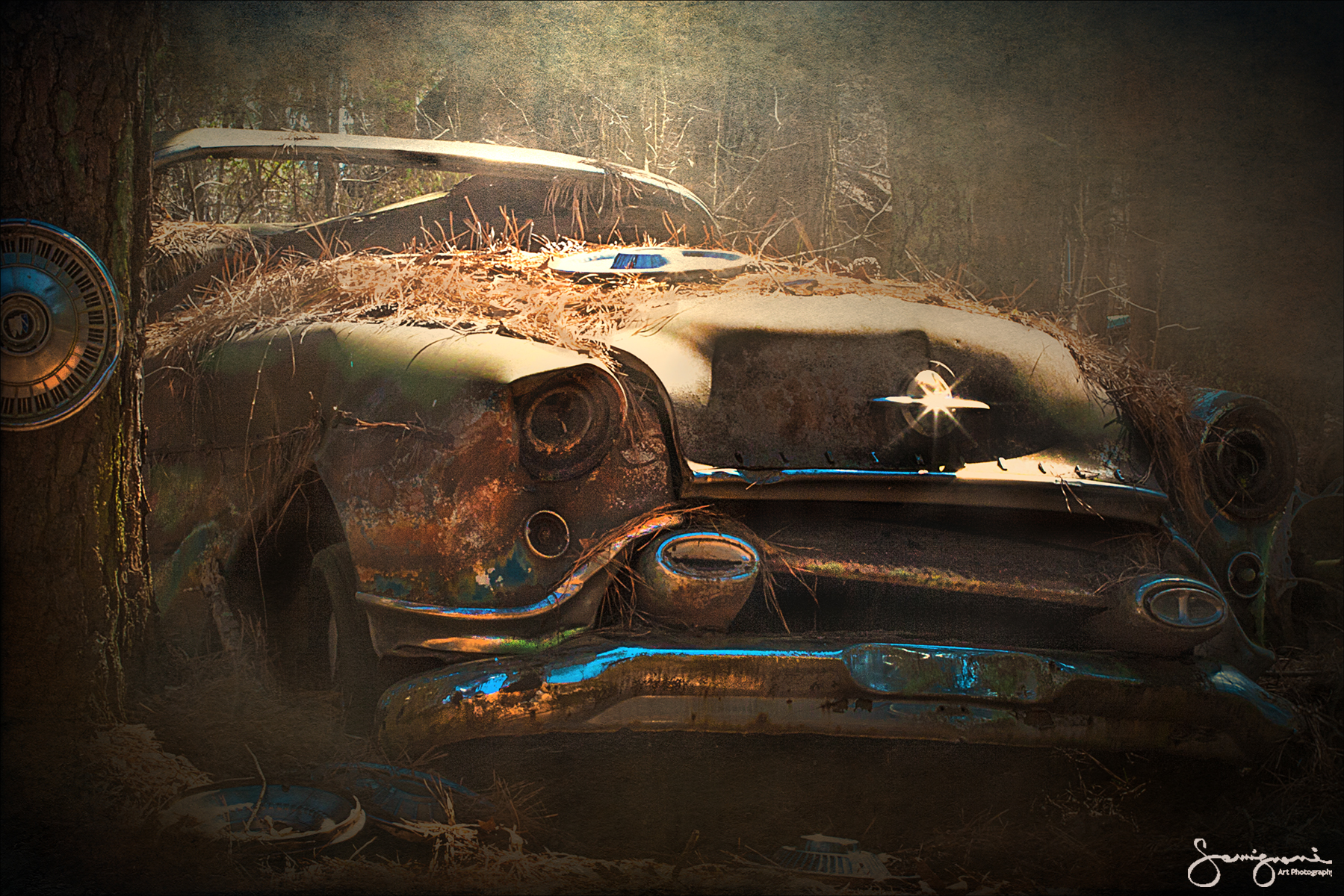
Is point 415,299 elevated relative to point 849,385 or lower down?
elevated

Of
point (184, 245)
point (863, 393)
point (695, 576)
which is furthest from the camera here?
point (184, 245)

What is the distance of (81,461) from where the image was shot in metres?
1.97

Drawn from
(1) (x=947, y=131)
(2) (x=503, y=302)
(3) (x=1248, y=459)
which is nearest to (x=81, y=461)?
(2) (x=503, y=302)

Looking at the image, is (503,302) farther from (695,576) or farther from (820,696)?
(820,696)

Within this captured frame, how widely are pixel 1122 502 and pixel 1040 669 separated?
1.26 ft

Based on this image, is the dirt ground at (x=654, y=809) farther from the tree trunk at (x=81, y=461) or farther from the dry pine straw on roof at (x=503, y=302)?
the dry pine straw on roof at (x=503, y=302)

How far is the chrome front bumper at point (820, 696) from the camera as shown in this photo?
1556 millimetres

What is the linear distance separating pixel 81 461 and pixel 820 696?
5.35ft

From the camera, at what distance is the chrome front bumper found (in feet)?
5.10

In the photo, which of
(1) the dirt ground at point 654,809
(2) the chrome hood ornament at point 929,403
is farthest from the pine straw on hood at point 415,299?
(1) the dirt ground at point 654,809

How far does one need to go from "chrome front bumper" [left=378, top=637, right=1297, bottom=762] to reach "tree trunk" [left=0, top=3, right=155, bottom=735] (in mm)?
787

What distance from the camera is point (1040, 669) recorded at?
1.66 meters

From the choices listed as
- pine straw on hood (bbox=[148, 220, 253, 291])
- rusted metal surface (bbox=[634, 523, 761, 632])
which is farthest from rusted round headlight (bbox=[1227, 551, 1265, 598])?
pine straw on hood (bbox=[148, 220, 253, 291])

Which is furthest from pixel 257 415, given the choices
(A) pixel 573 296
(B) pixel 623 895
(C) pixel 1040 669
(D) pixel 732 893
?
(C) pixel 1040 669
